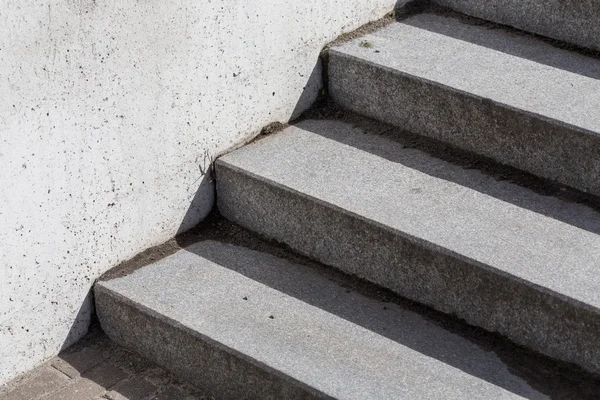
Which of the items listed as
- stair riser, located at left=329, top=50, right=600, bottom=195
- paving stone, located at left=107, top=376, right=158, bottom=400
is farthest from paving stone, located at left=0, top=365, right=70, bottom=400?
stair riser, located at left=329, top=50, right=600, bottom=195

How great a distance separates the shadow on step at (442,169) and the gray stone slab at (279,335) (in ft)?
1.97

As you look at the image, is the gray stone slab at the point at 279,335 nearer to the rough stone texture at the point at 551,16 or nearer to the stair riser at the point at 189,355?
the stair riser at the point at 189,355

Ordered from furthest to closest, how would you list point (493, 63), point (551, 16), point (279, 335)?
point (551, 16), point (493, 63), point (279, 335)

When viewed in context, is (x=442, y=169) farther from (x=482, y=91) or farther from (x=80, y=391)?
(x=80, y=391)

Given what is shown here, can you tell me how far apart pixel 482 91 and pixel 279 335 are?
51.6 inches

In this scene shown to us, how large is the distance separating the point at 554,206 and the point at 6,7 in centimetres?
210

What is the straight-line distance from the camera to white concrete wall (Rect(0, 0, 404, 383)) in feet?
12.1

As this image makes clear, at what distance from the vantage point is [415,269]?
3893mm

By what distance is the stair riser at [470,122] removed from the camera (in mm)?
4027

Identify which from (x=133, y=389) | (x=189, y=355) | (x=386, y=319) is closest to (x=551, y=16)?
(x=386, y=319)

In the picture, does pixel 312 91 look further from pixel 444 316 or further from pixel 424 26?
pixel 444 316

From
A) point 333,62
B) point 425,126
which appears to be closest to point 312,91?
point 333,62

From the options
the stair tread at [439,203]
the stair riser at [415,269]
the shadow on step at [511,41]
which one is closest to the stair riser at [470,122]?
the stair tread at [439,203]

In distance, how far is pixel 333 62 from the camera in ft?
15.5
